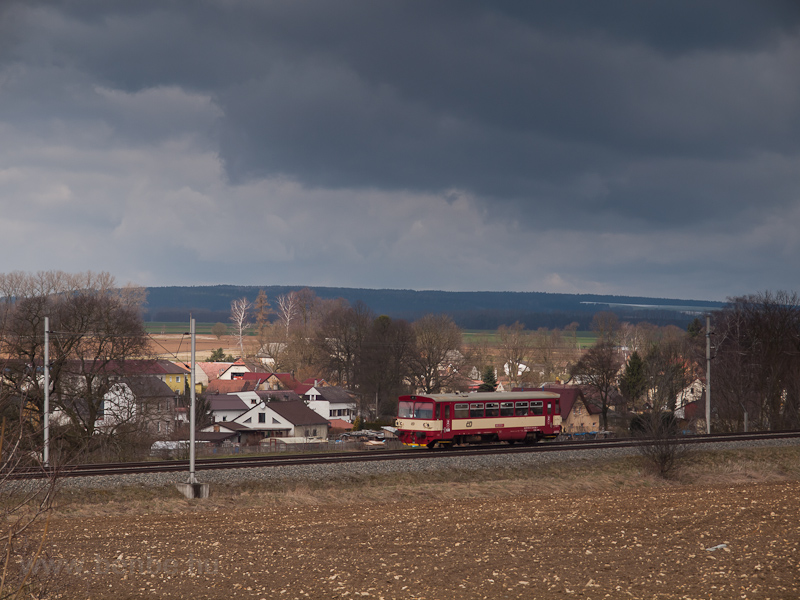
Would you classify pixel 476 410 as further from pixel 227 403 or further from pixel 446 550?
pixel 227 403

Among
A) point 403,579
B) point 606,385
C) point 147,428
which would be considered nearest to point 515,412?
point 147,428

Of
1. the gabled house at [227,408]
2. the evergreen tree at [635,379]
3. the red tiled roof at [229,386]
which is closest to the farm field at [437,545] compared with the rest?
the evergreen tree at [635,379]

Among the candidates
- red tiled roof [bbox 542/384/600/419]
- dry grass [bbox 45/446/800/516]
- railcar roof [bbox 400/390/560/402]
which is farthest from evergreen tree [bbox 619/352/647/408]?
railcar roof [bbox 400/390/560/402]

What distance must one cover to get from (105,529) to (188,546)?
3.59m

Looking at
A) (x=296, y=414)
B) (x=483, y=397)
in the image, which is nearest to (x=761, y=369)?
(x=483, y=397)

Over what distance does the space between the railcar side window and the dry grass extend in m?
5.71

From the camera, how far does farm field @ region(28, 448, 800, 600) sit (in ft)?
44.2

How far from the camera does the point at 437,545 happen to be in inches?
667

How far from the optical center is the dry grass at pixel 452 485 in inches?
957

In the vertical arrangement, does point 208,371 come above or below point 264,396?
above

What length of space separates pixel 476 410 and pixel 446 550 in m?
21.4

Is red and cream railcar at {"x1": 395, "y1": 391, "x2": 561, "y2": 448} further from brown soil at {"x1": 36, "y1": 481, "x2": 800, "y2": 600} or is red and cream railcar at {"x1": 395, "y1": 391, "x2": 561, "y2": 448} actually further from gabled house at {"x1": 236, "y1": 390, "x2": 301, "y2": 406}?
gabled house at {"x1": 236, "y1": 390, "x2": 301, "y2": 406}

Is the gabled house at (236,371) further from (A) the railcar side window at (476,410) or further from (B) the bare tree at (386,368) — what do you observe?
(A) the railcar side window at (476,410)

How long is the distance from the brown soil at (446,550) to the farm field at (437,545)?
0.05 meters
